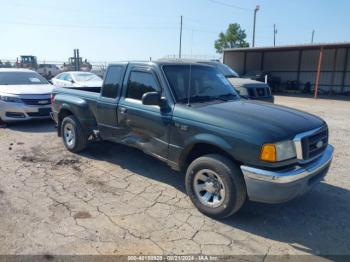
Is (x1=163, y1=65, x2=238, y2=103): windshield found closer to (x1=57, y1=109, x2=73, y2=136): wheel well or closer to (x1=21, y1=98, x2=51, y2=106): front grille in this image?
(x1=57, y1=109, x2=73, y2=136): wheel well

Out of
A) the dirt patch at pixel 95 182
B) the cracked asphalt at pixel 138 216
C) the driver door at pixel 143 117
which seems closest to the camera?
the cracked asphalt at pixel 138 216

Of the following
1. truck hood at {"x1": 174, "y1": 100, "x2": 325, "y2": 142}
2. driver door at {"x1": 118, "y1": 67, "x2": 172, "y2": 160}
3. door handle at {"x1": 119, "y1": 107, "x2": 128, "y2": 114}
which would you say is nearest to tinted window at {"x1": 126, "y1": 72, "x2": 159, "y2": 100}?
driver door at {"x1": 118, "y1": 67, "x2": 172, "y2": 160}

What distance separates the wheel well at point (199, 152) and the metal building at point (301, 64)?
62.8ft

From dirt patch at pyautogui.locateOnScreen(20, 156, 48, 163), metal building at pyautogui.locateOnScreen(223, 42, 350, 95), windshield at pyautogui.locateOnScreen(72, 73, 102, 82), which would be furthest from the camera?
metal building at pyautogui.locateOnScreen(223, 42, 350, 95)

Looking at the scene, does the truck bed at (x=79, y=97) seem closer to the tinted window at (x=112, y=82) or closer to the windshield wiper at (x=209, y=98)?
the tinted window at (x=112, y=82)

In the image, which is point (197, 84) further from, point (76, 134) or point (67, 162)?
point (67, 162)

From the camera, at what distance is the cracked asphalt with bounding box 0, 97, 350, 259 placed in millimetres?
3346

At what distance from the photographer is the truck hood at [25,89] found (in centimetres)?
891

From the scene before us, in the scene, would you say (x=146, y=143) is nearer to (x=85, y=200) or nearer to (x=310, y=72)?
(x=85, y=200)

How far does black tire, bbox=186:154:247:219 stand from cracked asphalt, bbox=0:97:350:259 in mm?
166

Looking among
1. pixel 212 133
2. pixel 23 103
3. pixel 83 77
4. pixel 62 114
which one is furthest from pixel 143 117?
pixel 83 77

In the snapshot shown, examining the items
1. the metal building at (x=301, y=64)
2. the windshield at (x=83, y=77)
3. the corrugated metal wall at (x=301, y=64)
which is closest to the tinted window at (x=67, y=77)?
the windshield at (x=83, y=77)

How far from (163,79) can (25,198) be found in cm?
257

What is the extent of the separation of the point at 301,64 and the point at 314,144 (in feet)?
84.3
